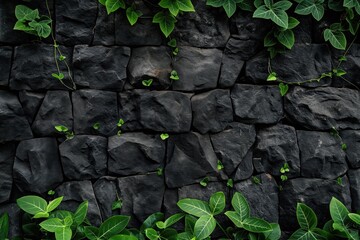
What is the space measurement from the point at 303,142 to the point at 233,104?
49 centimetres

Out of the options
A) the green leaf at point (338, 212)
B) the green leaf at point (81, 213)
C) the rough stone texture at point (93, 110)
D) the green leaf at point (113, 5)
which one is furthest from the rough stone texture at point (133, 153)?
the green leaf at point (338, 212)

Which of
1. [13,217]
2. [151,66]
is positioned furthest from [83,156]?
[151,66]

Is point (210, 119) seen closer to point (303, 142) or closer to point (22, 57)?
point (303, 142)

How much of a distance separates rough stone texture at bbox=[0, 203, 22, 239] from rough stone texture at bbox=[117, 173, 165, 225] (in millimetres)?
567

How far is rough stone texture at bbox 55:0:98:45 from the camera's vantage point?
80.2 inches

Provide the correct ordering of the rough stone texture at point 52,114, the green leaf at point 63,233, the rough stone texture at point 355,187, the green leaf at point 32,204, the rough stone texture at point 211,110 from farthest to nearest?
1. the rough stone texture at point 355,187
2. the rough stone texture at point 211,110
3. the rough stone texture at point 52,114
4. the green leaf at point 32,204
5. the green leaf at point 63,233

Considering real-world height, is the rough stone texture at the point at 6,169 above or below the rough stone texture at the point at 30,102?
below

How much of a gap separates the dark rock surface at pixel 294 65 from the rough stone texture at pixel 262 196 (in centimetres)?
61

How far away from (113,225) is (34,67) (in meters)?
0.95

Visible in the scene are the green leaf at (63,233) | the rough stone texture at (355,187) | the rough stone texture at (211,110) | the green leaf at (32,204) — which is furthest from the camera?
the rough stone texture at (355,187)

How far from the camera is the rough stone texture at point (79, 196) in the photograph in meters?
2.11

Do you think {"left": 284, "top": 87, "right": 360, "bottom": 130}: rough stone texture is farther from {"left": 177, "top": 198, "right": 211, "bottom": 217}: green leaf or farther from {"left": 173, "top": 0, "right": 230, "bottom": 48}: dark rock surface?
{"left": 177, "top": 198, "right": 211, "bottom": 217}: green leaf

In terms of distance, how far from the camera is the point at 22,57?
202cm

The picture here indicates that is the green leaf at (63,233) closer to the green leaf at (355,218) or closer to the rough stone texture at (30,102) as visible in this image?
the rough stone texture at (30,102)
